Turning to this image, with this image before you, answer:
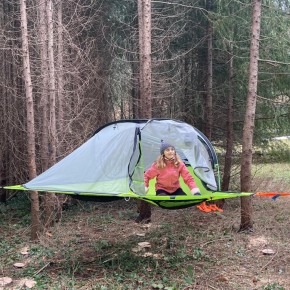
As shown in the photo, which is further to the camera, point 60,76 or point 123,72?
point 123,72

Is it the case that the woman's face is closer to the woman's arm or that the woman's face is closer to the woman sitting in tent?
the woman sitting in tent

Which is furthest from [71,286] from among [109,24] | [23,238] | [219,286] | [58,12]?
[109,24]

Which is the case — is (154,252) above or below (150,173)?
below

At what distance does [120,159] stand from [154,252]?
166 cm

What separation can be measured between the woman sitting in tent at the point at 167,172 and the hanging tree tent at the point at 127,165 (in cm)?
18

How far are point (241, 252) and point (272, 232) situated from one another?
122 centimetres

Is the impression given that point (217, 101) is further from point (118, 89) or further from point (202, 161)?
point (202, 161)

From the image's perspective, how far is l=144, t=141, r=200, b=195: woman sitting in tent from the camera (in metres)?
5.38

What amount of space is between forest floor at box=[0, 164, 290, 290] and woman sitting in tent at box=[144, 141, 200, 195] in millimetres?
1052

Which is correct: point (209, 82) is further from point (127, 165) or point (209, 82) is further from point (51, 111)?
point (127, 165)

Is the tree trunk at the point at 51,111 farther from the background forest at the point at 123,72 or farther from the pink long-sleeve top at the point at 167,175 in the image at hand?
the pink long-sleeve top at the point at 167,175

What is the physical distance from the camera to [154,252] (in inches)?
240

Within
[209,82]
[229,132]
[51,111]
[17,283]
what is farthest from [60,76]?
[17,283]

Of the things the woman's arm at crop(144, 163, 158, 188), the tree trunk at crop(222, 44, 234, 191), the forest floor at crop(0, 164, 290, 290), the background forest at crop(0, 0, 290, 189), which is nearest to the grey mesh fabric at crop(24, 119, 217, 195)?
the woman's arm at crop(144, 163, 158, 188)
